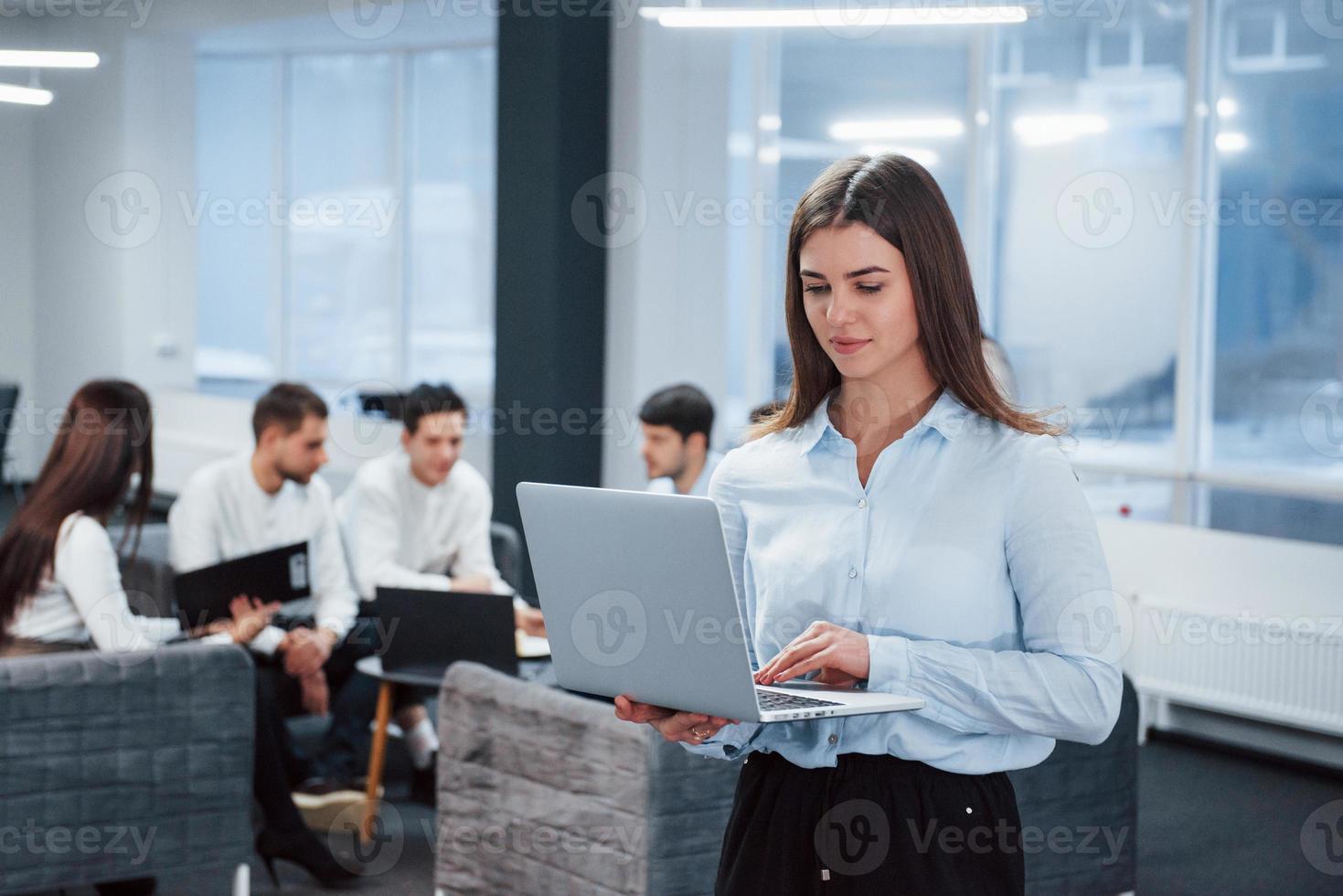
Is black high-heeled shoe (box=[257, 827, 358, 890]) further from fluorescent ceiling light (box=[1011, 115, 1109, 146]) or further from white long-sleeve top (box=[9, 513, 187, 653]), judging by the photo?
fluorescent ceiling light (box=[1011, 115, 1109, 146])

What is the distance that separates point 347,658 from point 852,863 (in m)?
3.20

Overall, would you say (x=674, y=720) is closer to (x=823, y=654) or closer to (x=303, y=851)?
(x=823, y=654)

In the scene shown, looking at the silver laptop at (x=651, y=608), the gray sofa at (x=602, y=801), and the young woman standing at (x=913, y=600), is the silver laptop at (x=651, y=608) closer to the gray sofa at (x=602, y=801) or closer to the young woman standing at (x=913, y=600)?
the young woman standing at (x=913, y=600)

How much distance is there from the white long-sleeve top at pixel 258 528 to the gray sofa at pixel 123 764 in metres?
1.08

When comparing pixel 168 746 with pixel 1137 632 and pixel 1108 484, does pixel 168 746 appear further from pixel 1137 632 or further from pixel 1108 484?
pixel 1108 484

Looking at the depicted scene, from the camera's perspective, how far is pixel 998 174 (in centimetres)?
665

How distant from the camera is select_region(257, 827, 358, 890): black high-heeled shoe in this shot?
3.47m

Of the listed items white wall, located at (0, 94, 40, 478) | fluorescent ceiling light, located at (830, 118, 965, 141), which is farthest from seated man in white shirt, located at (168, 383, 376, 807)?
white wall, located at (0, 94, 40, 478)

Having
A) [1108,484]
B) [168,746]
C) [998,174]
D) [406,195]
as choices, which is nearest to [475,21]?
[406,195]

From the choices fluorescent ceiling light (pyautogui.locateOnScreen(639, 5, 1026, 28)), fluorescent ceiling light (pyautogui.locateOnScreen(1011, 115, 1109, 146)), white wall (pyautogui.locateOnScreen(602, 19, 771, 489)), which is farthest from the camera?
fluorescent ceiling light (pyautogui.locateOnScreen(1011, 115, 1109, 146))

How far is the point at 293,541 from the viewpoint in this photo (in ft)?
13.9

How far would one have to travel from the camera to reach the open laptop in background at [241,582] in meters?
3.54

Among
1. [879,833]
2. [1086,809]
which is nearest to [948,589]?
[879,833]

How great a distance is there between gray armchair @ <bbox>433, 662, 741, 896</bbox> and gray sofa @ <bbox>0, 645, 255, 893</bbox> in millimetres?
459
